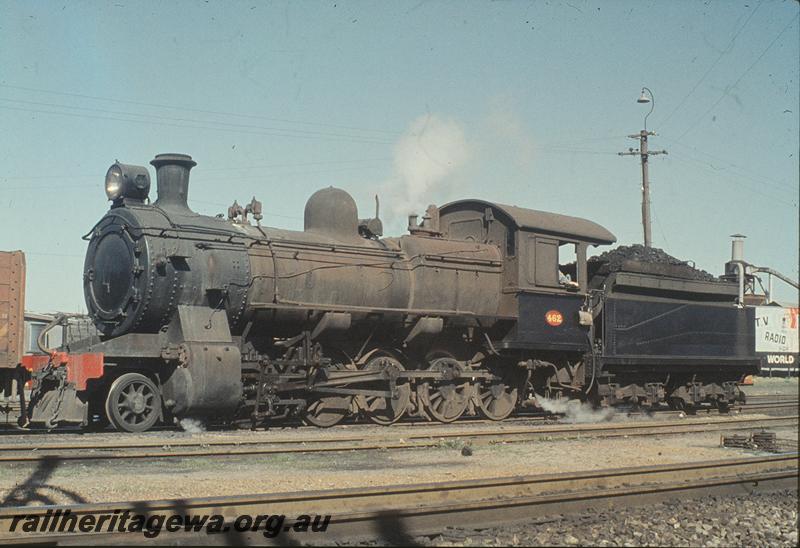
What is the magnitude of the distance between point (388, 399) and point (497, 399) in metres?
2.35

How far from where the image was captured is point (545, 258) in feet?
52.7

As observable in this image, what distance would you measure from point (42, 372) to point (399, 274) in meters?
5.70

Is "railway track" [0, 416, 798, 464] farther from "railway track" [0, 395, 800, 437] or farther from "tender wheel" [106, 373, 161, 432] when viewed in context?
"railway track" [0, 395, 800, 437]

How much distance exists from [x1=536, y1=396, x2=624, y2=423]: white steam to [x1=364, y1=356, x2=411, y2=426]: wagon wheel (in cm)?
339

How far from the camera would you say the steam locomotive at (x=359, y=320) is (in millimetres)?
12297

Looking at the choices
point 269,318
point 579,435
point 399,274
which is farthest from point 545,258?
point 269,318

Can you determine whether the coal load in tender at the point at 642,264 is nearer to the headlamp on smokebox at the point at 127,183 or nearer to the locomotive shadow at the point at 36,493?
the headlamp on smokebox at the point at 127,183

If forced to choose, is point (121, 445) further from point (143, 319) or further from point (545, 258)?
point (545, 258)

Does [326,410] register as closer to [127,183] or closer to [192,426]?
[192,426]

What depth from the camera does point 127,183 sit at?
42.8ft

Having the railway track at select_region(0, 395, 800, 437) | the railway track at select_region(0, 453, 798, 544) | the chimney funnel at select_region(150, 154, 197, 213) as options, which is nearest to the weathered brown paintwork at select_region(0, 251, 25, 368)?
the railway track at select_region(0, 395, 800, 437)

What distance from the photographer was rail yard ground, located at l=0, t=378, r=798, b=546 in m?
6.47

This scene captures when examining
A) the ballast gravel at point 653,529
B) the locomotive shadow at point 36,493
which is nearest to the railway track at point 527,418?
the locomotive shadow at point 36,493

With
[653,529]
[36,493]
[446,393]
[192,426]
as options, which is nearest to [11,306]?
[192,426]
